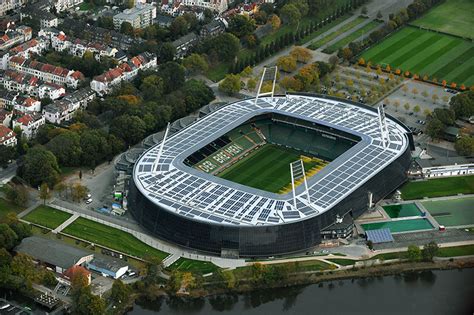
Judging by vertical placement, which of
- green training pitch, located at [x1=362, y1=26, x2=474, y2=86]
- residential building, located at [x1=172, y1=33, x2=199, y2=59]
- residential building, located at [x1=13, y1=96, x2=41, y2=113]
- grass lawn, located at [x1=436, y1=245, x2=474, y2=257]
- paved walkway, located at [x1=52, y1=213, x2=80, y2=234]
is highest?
residential building, located at [x1=13, y1=96, x2=41, y2=113]

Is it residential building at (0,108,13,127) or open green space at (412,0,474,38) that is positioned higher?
residential building at (0,108,13,127)

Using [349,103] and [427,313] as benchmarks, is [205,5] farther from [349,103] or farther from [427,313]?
[427,313]

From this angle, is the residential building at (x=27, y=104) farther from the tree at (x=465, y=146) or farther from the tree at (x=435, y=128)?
the tree at (x=465, y=146)

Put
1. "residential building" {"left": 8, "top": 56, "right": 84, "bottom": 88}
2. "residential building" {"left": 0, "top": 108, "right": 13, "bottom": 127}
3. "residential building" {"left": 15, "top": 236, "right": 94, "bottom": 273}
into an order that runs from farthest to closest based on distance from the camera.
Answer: "residential building" {"left": 8, "top": 56, "right": 84, "bottom": 88}
"residential building" {"left": 0, "top": 108, "right": 13, "bottom": 127}
"residential building" {"left": 15, "top": 236, "right": 94, "bottom": 273}

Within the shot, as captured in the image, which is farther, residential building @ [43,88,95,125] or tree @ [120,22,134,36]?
tree @ [120,22,134,36]

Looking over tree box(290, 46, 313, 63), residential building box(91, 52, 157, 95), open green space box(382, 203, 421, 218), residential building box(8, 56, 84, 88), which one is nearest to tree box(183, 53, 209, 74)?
residential building box(91, 52, 157, 95)

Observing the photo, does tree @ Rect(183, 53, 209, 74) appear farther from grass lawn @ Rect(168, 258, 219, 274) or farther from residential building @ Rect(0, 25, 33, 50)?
grass lawn @ Rect(168, 258, 219, 274)

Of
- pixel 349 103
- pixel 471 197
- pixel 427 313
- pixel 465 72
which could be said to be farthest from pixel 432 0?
pixel 427 313

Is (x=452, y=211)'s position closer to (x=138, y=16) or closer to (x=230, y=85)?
(x=230, y=85)
